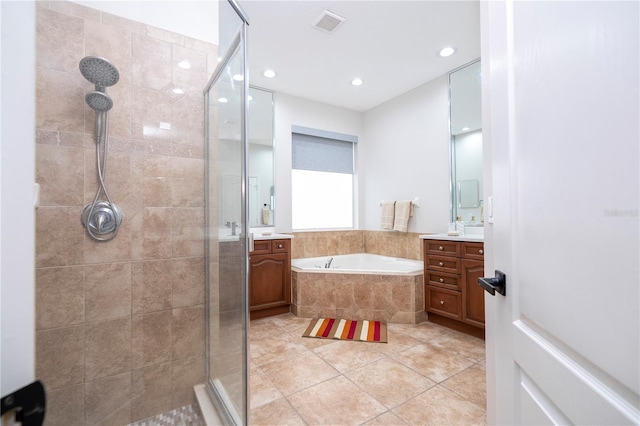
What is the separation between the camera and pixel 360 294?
9.89 ft

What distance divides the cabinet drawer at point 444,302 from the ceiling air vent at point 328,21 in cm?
263

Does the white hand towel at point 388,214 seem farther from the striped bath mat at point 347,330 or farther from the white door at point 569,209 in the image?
the white door at point 569,209

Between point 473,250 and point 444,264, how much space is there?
0.34 m

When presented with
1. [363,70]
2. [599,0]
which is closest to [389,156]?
[363,70]

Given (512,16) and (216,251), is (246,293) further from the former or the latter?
(512,16)

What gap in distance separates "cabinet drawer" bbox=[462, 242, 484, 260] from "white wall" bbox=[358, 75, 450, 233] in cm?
77

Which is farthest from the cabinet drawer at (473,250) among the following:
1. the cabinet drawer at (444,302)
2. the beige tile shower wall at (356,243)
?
the beige tile shower wall at (356,243)

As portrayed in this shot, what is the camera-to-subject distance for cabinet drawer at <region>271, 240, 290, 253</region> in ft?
10.3

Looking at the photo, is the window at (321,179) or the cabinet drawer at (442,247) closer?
the cabinet drawer at (442,247)

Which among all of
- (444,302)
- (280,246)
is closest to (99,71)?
(280,246)

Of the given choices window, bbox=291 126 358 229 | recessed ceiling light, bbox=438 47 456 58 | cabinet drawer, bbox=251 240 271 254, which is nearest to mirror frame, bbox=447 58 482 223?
recessed ceiling light, bbox=438 47 456 58

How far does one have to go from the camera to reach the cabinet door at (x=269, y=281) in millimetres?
3004

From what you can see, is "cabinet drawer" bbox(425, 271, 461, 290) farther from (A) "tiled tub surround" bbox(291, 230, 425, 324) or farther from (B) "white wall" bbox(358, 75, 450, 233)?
(B) "white wall" bbox(358, 75, 450, 233)

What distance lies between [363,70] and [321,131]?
1076 millimetres
